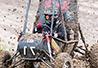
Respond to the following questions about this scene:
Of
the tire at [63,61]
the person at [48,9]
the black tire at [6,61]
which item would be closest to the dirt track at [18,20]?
the person at [48,9]

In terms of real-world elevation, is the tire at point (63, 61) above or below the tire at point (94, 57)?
above

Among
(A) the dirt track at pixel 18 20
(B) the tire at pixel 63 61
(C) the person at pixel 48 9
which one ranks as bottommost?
(A) the dirt track at pixel 18 20

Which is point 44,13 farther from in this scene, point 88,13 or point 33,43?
point 88,13

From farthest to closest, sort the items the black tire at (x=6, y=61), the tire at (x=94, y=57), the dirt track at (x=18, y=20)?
the dirt track at (x=18, y=20), the tire at (x=94, y=57), the black tire at (x=6, y=61)

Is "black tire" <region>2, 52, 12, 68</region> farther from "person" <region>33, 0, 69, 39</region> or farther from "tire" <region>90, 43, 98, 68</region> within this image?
"tire" <region>90, 43, 98, 68</region>

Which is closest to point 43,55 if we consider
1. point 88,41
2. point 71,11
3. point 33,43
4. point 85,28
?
point 33,43

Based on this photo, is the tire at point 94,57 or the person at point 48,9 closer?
the person at point 48,9

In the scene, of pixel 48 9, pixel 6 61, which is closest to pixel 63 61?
pixel 6 61

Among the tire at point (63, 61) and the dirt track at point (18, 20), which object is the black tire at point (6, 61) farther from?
the dirt track at point (18, 20)

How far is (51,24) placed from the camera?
979 centimetres

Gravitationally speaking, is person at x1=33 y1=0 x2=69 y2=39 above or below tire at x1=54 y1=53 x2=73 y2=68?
above

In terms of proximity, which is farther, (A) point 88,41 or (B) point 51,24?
(A) point 88,41

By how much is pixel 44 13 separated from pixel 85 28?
7642 millimetres

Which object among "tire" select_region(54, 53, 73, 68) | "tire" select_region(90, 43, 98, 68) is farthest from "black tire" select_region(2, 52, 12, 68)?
"tire" select_region(90, 43, 98, 68)
